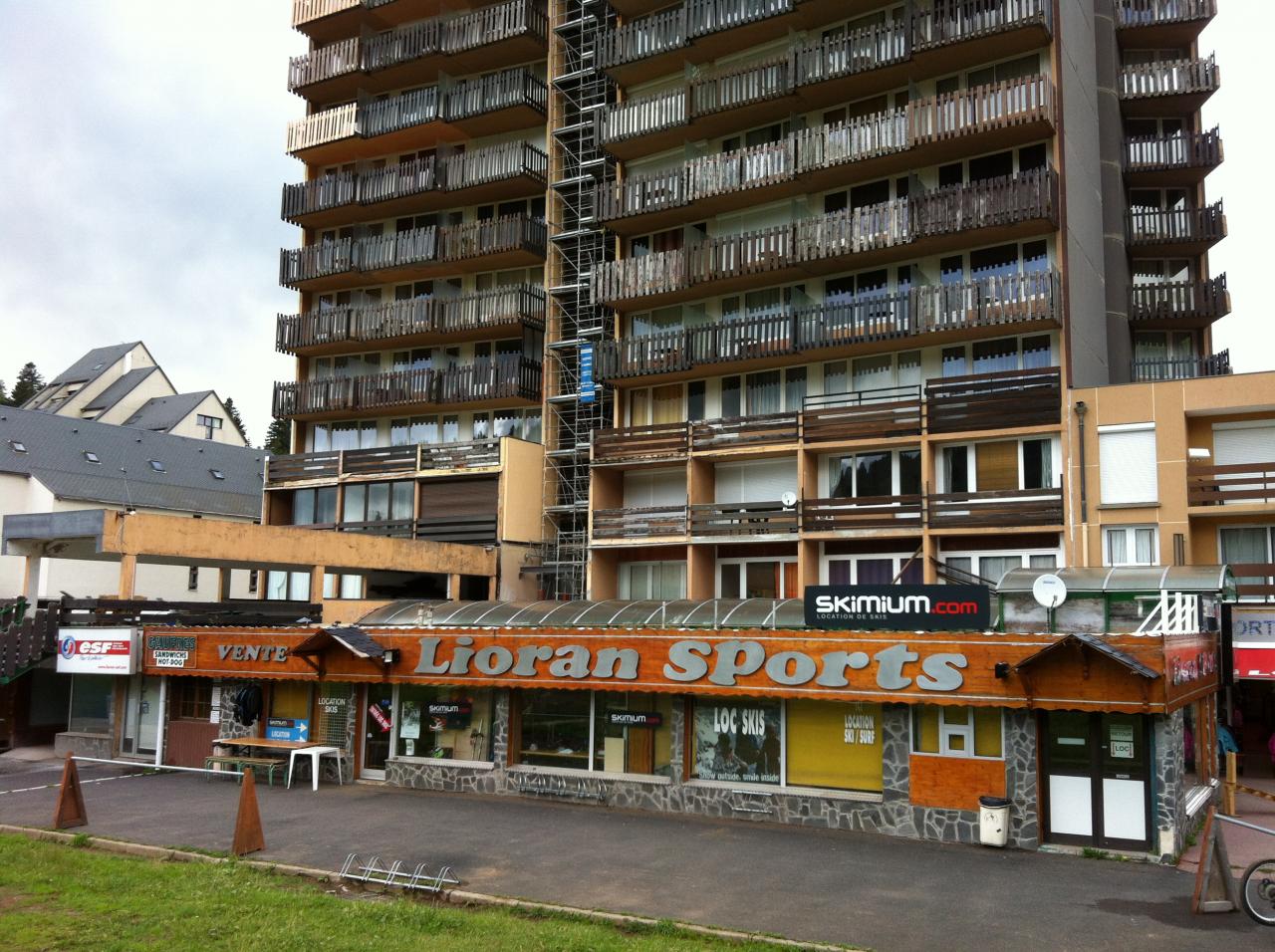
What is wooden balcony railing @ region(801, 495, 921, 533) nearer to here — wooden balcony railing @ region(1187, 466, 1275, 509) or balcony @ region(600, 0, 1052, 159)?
wooden balcony railing @ region(1187, 466, 1275, 509)

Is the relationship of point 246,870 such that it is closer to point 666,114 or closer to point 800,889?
point 800,889

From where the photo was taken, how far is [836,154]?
28.9m

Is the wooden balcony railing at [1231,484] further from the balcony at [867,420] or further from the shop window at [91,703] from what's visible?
the shop window at [91,703]

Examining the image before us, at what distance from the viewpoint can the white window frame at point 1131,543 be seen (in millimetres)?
24578

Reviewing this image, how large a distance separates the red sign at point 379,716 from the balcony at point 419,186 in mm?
19214

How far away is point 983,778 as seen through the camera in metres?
17.6

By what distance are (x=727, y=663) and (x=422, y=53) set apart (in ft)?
88.9

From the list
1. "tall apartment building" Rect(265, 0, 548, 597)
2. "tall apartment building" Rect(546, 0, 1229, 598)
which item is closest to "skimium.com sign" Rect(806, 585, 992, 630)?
"tall apartment building" Rect(546, 0, 1229, 598)

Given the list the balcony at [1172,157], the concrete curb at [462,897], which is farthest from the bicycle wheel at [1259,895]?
the balcony at [1172,157]

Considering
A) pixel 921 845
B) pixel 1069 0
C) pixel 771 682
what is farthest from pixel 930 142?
pixel 921 845

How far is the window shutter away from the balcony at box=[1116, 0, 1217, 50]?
56.9ft

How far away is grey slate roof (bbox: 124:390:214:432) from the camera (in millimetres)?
67562

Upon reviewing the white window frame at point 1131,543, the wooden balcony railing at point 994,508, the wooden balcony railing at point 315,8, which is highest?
the wooden balcony railing at point 315,8

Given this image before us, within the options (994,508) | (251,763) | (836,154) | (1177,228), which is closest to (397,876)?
(251,763)
